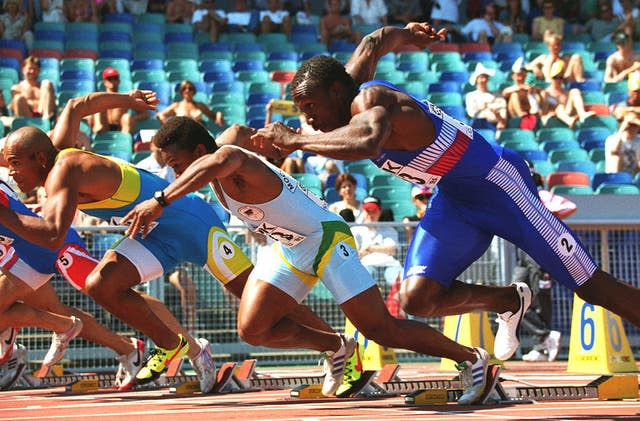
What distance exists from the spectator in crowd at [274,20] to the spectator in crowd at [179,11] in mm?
1404

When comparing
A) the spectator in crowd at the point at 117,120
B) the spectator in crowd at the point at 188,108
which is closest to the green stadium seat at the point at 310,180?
the spectator in crowd at the point at 188,108

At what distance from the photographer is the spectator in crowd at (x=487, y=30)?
79.1ft

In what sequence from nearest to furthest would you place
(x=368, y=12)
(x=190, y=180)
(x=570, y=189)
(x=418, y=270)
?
(x=190, y=180), (x=418, y=270), (x=570, y=189), (x=368, y=12)

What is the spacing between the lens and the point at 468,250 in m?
7.94

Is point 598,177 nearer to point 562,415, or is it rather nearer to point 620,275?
point 620,275

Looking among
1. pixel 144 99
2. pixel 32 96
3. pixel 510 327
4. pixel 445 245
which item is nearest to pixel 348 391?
pixel 510 327

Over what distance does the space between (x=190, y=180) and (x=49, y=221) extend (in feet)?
4.37

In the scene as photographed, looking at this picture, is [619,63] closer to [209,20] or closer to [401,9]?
[401,9]

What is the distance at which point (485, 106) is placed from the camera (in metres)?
19.7

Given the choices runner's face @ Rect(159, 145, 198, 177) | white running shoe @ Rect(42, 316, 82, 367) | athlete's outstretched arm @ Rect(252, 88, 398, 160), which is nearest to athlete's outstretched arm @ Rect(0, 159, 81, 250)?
runner's face @ Rect(159, 145, 198, 177)

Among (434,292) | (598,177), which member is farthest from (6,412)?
(598,177)

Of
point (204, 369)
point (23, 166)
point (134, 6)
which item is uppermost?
point (134, 6)

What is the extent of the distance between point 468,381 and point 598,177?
9.82 meters

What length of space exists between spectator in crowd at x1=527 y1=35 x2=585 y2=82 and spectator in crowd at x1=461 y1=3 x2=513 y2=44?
1864mm
